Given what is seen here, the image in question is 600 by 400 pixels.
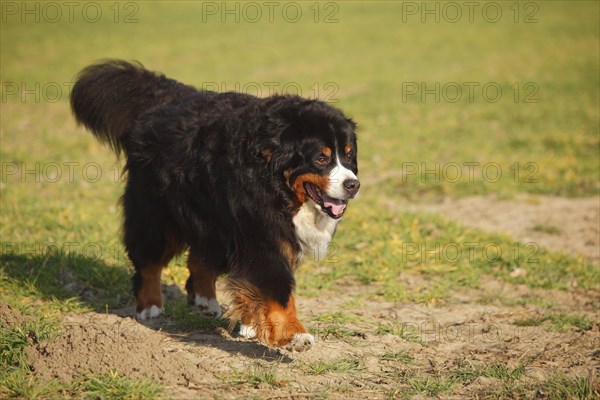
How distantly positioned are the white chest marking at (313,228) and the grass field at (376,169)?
0.77 m

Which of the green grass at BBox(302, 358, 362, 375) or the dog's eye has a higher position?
the dog's eye

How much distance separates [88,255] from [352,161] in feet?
11.1

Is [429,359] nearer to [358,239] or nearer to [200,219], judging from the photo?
[200,219]

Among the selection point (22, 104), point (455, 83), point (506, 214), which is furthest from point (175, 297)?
point (455, 83)

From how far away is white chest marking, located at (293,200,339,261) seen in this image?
17.4ft

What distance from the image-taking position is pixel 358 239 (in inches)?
334

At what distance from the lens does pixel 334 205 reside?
17.1ft

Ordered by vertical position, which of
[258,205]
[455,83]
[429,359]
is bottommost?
[429,359]

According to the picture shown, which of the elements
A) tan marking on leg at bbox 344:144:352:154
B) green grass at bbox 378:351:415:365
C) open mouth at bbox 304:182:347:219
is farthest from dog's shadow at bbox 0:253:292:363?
tan marking on leg at bbox 344:144:352:154

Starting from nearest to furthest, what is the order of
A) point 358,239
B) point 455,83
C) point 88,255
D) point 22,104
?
1. point 88,255
2. point 358,239
3. point 22,104
4. point 455,83

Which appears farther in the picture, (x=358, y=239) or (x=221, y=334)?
(x=358, y=239)

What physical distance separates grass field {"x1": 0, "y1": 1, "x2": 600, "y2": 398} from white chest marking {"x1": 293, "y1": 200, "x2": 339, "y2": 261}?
2.54 feet

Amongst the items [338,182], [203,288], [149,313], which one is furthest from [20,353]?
[338,182]

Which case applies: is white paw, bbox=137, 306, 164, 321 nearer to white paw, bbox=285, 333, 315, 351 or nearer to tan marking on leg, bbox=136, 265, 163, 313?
tan marking on leg, bbox=136, 265, 163, 313
